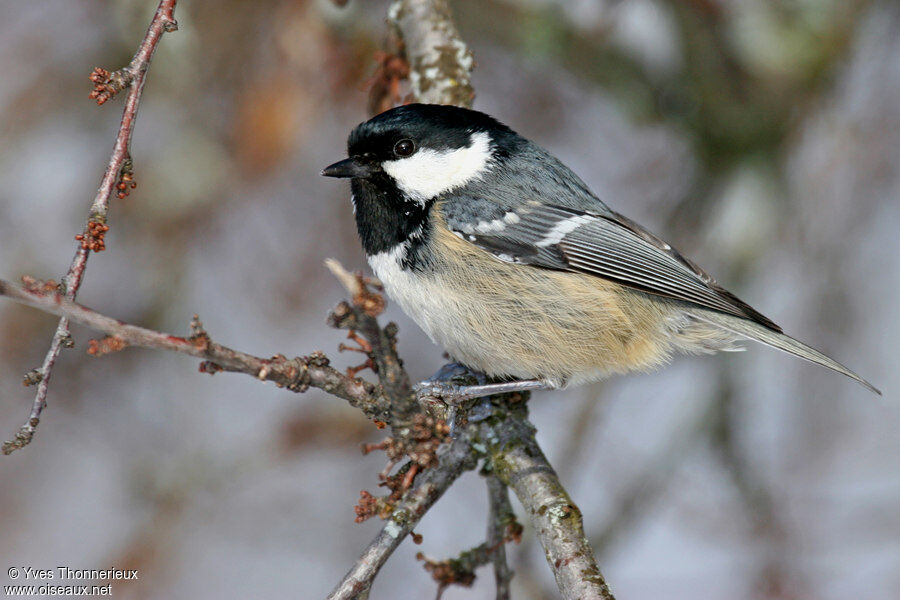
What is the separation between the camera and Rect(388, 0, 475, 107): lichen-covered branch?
9.41ft

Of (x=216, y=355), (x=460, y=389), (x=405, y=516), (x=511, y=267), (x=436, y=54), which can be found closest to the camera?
(x=216, y=355)

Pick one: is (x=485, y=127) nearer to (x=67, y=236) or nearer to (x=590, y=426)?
(x=590, y=426)

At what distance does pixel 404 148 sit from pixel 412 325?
1.83 meters

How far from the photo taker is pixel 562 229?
2.57 meters

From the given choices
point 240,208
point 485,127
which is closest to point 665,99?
point 485,127

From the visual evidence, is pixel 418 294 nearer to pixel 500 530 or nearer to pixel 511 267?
pixel 511 267

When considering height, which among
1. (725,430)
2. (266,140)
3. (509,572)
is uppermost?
(266,140)

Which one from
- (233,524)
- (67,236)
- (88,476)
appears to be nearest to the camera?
(67,236)

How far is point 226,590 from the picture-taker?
414 centimetres

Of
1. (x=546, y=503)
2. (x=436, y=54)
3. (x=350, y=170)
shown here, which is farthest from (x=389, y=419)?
(x=436, y=54)

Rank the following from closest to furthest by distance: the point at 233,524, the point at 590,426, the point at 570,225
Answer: the point at 570,225
the point at 590,426
the point at 233,524

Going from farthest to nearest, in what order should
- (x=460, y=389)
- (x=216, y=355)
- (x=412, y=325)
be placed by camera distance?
(x=412, y=325)
(x=460, y=389)
(x=216, y=355)

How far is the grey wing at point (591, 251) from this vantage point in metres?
2.48

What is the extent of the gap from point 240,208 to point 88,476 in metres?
1.89
